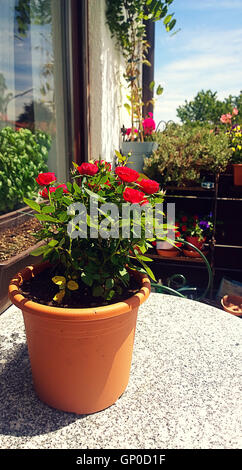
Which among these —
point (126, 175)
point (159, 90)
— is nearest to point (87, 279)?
point (126, 175)

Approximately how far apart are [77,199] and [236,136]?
2.47 metres

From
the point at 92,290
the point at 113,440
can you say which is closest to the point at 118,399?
the point at 113,440

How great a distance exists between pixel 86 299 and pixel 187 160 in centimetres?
206

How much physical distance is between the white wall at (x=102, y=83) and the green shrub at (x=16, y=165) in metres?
0.67

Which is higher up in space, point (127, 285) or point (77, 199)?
point (77, 199)

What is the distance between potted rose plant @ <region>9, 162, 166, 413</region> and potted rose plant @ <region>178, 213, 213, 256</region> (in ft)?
6.42

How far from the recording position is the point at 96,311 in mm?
761

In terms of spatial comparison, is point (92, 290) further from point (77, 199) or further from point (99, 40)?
point (99, 40)

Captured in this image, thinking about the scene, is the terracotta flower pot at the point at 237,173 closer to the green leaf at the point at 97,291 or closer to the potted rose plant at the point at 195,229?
the potted rose plant at the point at 195,229

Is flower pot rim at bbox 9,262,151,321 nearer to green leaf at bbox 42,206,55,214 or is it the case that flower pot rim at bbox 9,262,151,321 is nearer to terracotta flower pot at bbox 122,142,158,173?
green leaf at bbox 42,206,55,214

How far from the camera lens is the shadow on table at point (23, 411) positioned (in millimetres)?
775

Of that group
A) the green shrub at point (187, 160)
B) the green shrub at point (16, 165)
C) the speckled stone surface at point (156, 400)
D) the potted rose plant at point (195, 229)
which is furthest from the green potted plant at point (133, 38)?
the speckled stone surface at point (156, 400)

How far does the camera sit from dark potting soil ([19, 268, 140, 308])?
2.78 feet
